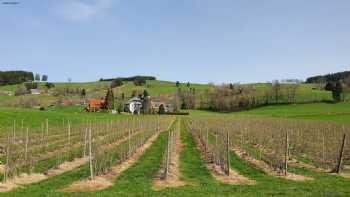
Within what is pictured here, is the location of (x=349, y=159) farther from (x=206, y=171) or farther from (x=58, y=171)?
(x=58, y=171)

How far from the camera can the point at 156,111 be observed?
131625 millimetres

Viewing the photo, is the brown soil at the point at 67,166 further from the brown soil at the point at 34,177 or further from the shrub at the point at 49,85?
the shrub at the point at 49,85

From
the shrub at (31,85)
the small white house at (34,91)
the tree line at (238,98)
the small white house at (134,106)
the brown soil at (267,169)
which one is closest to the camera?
the brown soil at (267,169)

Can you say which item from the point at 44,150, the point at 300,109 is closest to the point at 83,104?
the point at 300,109

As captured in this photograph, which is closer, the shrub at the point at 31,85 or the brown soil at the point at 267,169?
the brown soil at the point at 267,169

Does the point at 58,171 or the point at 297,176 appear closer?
the point at 297,176

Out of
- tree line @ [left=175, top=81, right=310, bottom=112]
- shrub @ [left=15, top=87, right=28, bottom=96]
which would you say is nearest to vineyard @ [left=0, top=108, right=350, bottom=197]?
tree line @ [left=175, top=81, right=310, bottom=112]

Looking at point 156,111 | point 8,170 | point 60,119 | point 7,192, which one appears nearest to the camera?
point 7,192

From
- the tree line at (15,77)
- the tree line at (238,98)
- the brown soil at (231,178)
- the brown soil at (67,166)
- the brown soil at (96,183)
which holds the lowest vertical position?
the brown soil at (67,166)

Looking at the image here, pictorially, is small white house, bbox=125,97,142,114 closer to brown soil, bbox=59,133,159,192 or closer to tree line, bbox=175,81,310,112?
tree line, bbox=175,81,310,112

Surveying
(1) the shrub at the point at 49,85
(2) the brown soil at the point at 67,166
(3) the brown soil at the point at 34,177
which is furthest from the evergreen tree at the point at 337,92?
(1) the shrub at the point at 49,85

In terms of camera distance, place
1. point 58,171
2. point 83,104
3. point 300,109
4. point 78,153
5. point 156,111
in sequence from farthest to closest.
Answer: point 83,104 < point 156,111 < point 300,109 < point 78,153 < point 58,171

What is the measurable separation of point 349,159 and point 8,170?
18.6 metres

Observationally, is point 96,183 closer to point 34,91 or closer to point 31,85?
point 34,91
